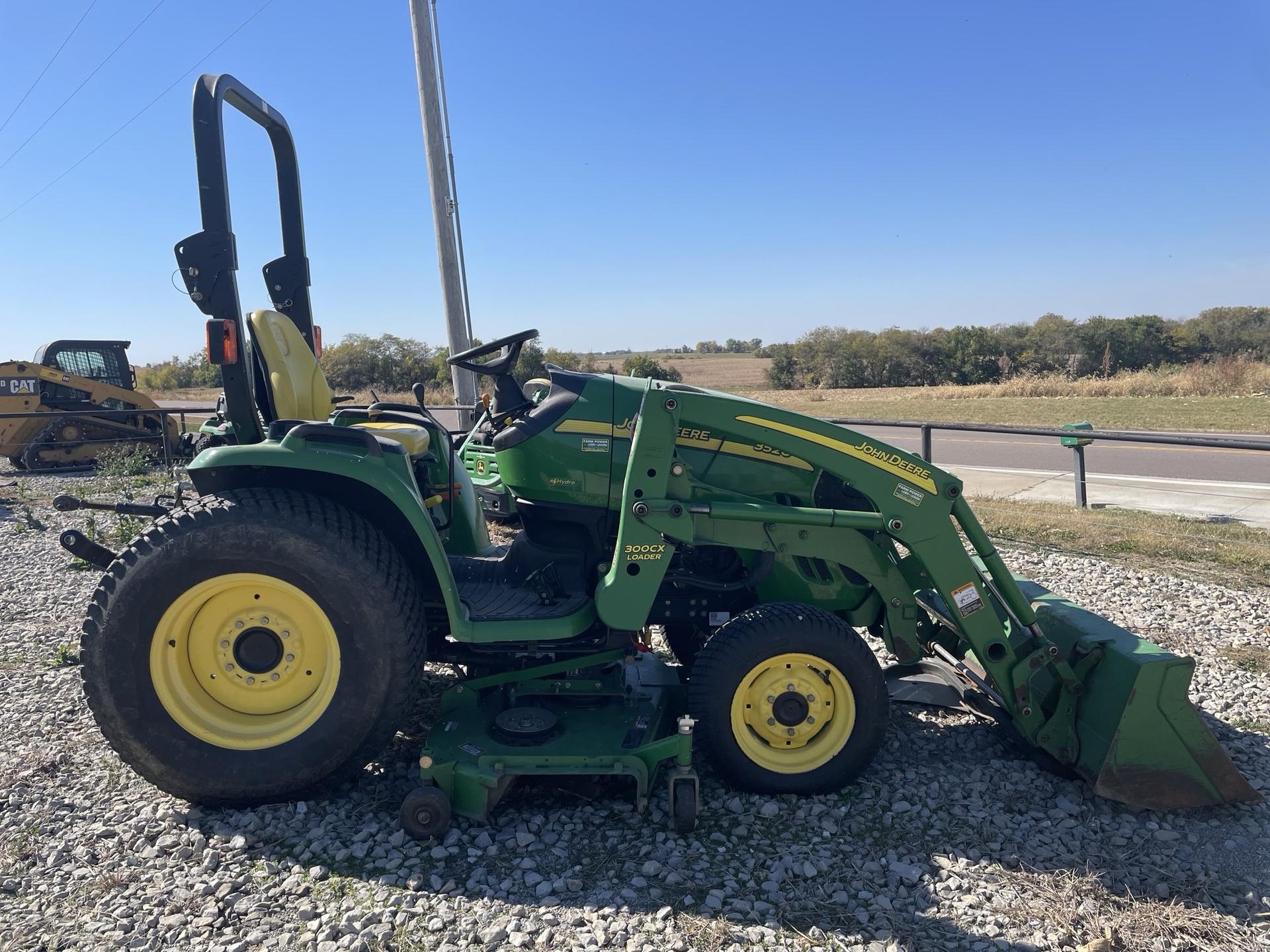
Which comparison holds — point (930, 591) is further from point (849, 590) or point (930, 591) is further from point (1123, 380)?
point (1123, 380)

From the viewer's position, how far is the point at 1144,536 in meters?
7.05

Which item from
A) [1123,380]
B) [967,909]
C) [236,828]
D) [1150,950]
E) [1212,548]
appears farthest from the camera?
[1123,380]

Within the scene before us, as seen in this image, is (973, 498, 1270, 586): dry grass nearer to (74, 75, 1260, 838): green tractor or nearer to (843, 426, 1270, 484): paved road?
(843, 426, 1270, 484): paved road

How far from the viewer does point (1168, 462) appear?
13.0m

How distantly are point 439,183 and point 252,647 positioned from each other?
6351 mm

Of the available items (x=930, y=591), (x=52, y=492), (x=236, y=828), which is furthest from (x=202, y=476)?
(x=52, y=492)

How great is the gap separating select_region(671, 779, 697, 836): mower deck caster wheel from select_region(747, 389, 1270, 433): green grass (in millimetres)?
11550

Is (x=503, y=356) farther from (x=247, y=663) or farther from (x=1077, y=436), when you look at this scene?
(x=1077, y=436)

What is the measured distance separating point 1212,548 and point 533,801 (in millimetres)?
6117

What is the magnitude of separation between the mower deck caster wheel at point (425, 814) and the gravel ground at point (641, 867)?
0.16 feet

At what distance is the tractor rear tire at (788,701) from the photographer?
→ 3.07 m

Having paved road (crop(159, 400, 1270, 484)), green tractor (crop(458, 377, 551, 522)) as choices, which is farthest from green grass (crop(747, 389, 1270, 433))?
green tractor (crop(458, 377, 551, 522))

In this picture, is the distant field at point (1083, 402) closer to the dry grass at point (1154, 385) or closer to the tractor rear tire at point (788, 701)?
the dry grass at point (1154, 385)

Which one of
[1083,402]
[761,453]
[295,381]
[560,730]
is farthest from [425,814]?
[1083,402]
